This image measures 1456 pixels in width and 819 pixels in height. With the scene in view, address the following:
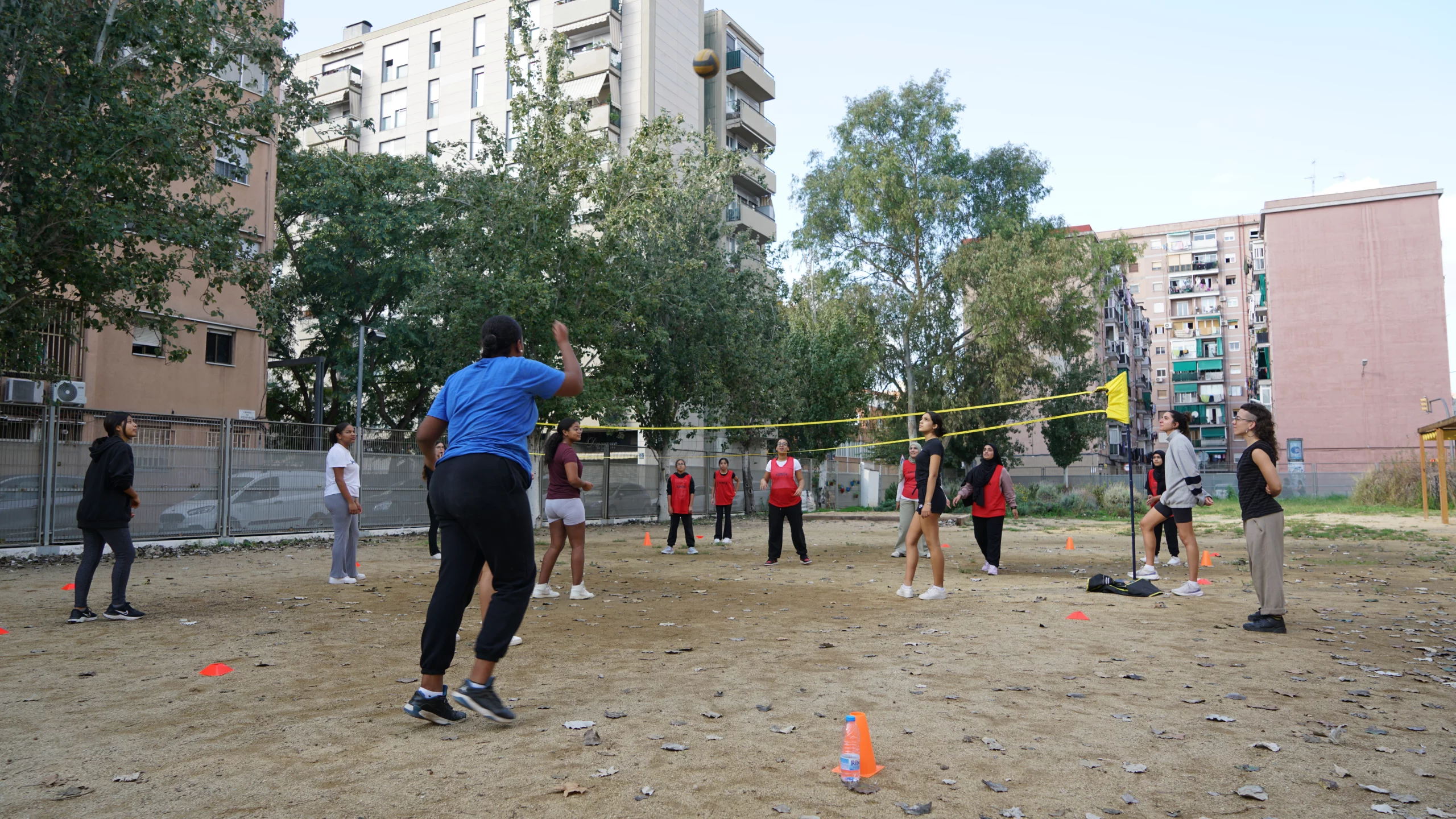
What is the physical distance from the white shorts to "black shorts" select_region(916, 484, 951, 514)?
11.3ft

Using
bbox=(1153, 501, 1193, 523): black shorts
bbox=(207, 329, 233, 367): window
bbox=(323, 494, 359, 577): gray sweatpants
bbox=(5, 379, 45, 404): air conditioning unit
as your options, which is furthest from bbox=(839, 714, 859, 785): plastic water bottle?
bbox=(207, 329, 233, 367): window

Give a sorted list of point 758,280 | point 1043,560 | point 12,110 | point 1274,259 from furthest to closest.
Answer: point 1274,259 < point 758,280 < point 1043,560 < point 12,110

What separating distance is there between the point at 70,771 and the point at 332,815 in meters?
1.43

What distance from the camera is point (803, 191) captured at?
37406mm

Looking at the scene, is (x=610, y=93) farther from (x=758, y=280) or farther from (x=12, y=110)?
(x=12, y=110)

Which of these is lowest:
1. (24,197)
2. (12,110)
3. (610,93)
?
(24,197)

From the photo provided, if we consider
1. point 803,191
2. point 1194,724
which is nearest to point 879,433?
point 803,191

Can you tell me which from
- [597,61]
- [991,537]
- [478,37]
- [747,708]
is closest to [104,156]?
[747,708]

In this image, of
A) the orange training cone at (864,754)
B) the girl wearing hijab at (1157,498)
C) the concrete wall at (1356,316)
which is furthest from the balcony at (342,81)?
the concrete wall at (1356,316)

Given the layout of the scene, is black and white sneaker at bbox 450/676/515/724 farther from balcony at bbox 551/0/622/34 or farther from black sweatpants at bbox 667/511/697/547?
balcony at bbox 551/0/622/34

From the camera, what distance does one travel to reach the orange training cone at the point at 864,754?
372 cm

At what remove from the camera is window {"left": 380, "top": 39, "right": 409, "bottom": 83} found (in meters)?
48.8

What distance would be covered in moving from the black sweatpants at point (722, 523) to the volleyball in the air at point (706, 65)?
74.2 feet

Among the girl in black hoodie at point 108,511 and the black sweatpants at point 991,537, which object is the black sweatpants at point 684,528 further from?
the girl in black hoodie at point 108,511
